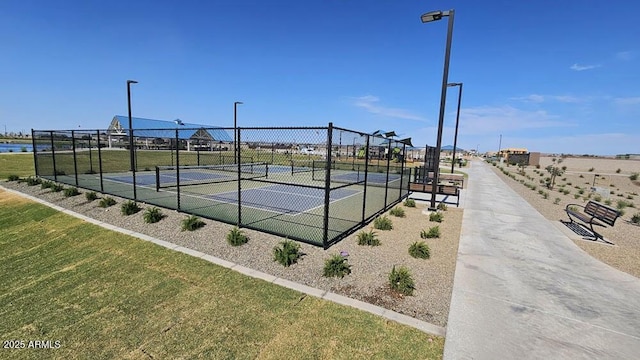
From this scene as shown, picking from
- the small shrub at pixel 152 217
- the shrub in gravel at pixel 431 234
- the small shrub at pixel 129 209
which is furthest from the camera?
the small shrub at pixel 129 209

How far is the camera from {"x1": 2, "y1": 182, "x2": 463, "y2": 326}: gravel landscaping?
422 cm

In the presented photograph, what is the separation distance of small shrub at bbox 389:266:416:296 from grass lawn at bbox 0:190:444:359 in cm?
85

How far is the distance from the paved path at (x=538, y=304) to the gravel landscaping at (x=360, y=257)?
0.29 m

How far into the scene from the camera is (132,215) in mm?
7949

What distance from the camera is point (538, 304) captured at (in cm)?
421

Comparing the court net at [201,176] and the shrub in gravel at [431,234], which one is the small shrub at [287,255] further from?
the court net at [201,176]

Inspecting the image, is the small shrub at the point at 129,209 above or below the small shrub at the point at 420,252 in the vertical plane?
above

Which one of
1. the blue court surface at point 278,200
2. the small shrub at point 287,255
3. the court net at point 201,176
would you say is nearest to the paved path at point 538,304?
the small shrub at point 287,255

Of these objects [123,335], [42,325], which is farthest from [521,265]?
[42,325]

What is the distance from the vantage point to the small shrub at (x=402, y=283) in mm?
4332

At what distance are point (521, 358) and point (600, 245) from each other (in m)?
6.29

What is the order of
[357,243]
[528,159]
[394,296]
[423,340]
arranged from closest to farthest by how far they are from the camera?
[423,340] < [394,296] < [357,243] < [528,159]

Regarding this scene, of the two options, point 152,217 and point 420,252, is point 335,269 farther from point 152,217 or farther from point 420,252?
point 152,217

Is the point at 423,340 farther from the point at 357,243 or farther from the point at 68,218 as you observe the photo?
the point at 68,218
